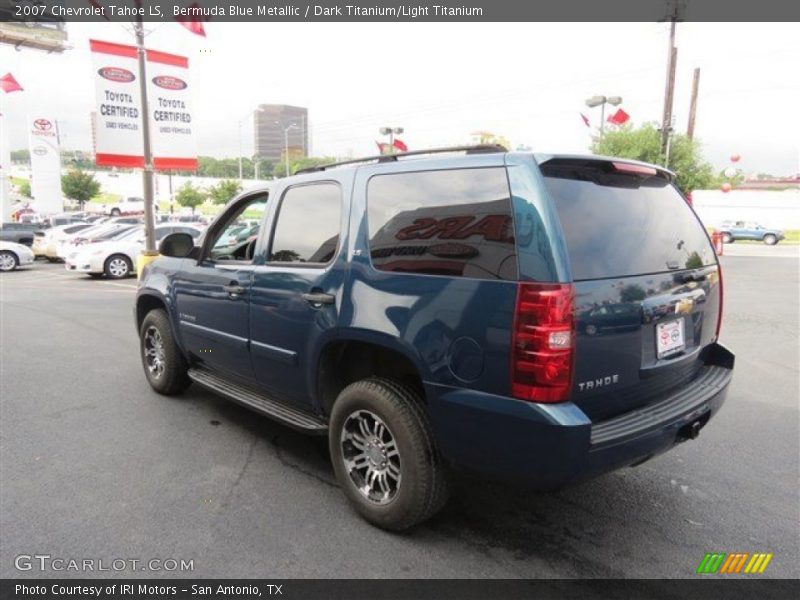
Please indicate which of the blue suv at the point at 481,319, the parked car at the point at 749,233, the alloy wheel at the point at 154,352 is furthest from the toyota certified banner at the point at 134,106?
the parked car at the point at 749,233

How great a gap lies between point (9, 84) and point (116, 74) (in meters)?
28.0

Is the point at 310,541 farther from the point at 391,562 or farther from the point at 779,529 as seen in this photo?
the point at 779,529

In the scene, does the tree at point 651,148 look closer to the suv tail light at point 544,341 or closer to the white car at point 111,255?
the white car at point 111,255

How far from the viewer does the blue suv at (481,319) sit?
94.3 inches

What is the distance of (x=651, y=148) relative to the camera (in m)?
29.8

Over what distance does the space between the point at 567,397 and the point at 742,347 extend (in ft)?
20.6

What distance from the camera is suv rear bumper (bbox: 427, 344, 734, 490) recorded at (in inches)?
92.3

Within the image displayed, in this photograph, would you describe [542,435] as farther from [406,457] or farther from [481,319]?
[406,457]

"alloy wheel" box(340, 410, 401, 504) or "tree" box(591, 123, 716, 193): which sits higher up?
"tree" box(591, 123, 716, 193)

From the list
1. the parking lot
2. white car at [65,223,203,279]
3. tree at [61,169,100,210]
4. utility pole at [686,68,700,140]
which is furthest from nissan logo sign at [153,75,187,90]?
tree at [61,169,100,210]

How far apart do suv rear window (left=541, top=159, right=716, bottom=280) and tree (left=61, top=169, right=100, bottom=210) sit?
2835 inches

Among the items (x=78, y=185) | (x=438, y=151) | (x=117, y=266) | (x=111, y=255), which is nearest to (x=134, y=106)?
(x=111, y=255)

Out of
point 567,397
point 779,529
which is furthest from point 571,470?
point 779,529
